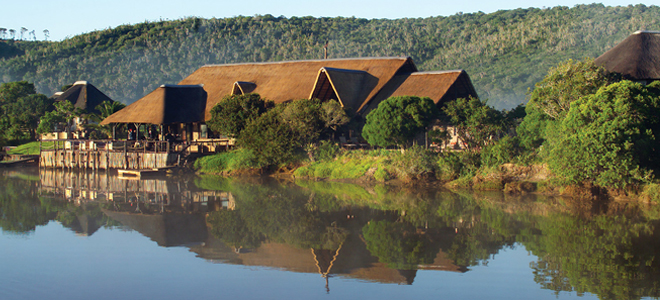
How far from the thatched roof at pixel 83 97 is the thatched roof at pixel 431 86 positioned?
28296 millimetres

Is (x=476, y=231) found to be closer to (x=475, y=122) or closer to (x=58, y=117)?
(x=475, y=122)

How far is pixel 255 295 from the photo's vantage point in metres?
11.3

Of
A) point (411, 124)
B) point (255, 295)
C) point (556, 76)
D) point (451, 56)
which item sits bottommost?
point (255, 295)

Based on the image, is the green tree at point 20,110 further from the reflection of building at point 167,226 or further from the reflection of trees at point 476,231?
the reflection of building at point 167,226

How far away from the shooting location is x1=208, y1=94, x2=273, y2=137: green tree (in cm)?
3262

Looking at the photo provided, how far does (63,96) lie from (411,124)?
37.8 m

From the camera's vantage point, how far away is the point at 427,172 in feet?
87.6

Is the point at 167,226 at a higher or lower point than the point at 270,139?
lower

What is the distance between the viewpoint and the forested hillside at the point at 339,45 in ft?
250

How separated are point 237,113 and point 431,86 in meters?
10.2

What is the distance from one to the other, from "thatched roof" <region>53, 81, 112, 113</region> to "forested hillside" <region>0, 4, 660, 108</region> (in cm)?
3966

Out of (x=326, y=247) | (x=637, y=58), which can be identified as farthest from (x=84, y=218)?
(x=637, y=58)

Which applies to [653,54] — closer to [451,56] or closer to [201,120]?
[201,120]

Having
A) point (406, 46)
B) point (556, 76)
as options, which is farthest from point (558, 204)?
point (406, 46)
